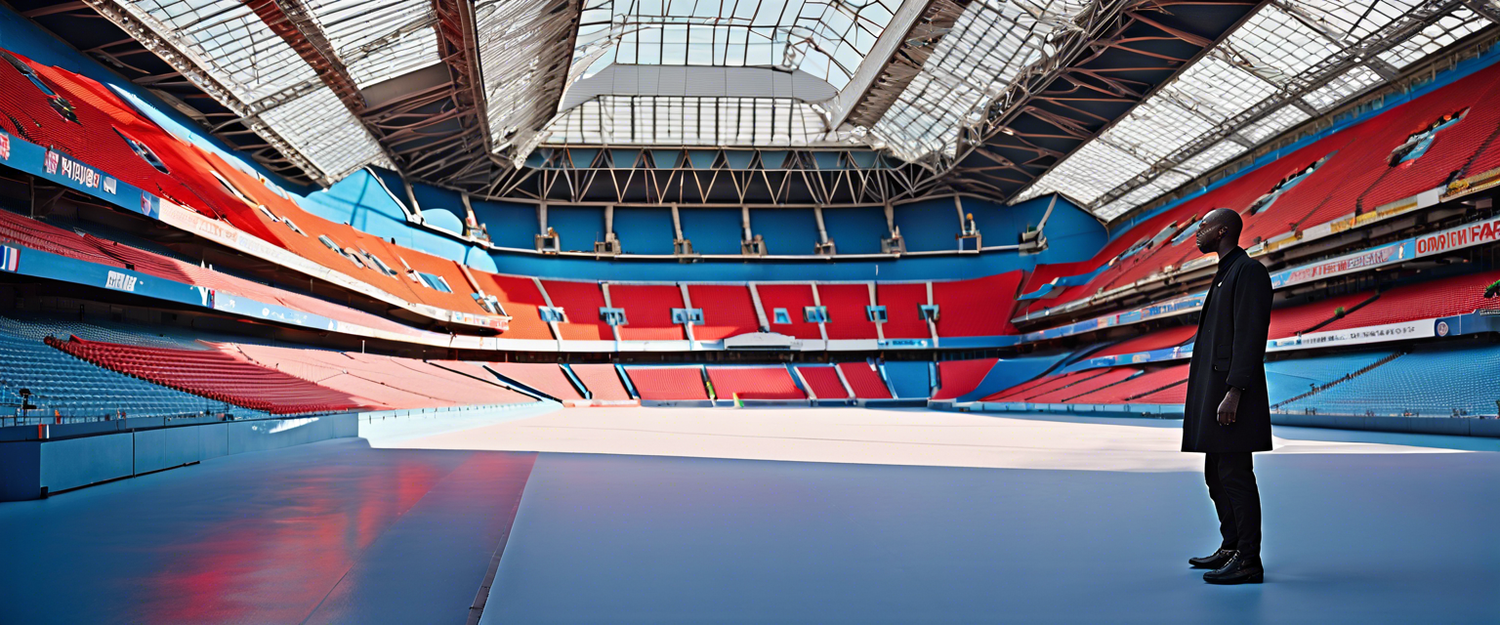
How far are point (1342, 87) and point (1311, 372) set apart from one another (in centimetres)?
1564

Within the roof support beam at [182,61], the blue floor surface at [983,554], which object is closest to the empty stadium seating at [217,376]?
the roof support beam at [182,61]

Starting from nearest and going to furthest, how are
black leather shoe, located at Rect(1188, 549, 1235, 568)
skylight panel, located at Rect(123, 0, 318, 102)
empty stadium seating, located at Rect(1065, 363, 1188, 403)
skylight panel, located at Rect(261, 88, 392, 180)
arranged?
black leather shoe, located at Rect(1188, 549, 1235, 568) → skylight panel, located at Rect(123, 0, 318, 102) → empty stadium seating, located at Rect(1065, 363, 1188, 403) → skylight panel, located at Rect(261, 88, 392, 180)

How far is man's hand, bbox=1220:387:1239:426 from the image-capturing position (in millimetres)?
3945

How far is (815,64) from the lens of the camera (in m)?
47.2

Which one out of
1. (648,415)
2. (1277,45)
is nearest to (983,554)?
(648,415)

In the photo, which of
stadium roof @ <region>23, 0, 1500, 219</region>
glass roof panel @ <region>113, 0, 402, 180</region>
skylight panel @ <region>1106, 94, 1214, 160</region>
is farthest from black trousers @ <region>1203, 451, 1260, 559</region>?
skylight panel @ <region>1106, 94, 1214, 160</region>

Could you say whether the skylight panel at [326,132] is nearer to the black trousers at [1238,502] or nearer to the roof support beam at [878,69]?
the roof support beam at [878,69]

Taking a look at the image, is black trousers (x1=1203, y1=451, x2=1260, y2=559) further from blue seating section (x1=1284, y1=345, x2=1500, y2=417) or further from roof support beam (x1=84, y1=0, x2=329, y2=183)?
roof support beam (x1=84, y1=0, x2=329, y2=183)

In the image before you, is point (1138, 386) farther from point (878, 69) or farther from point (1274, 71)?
point (878, 69)

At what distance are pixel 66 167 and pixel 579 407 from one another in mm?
29141

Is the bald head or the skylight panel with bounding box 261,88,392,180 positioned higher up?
the skylight panel with bounding box 261,88,392,180

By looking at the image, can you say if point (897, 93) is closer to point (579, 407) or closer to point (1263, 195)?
point (1263, 195)

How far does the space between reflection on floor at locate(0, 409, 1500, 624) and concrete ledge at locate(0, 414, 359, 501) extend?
1.06 feet

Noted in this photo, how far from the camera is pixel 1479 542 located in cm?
462
